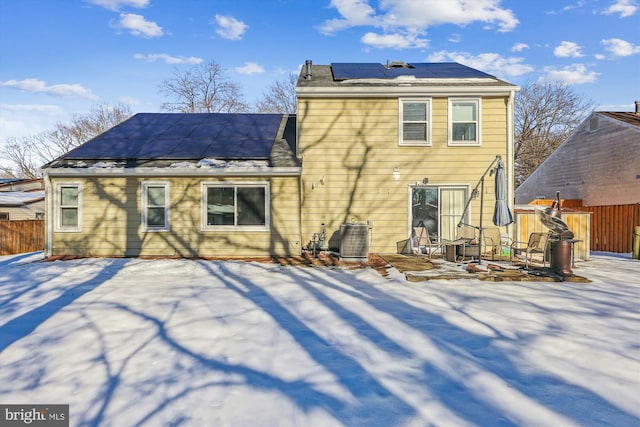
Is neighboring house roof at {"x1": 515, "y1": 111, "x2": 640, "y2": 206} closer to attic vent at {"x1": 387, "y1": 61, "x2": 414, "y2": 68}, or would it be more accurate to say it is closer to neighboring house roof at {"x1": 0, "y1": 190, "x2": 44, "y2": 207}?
attic vent at {"x1": 387, "y1": 61, "x2": 414, "y2": 68}

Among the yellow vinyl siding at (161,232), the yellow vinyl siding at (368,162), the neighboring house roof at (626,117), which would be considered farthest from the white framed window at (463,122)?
the neighboring house roof at (626,117)

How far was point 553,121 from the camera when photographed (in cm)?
3050

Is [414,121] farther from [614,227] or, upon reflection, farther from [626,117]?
[626,117]

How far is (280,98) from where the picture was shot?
103 feet

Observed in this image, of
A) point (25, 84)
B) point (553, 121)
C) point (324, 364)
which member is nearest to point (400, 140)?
point (324, 364)

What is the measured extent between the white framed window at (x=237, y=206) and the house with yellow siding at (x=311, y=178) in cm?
3

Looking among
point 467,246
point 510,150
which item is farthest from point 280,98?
point 467,246

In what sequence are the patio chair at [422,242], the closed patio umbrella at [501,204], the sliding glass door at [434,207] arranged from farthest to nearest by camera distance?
the sliding glass door at [434,207]
the patio chair at [422,242]
the closed patio umbrella at [501,204]

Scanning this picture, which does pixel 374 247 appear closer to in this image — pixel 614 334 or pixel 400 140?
pixel 400 140

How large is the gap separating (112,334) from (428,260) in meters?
7.41

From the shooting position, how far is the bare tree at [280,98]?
3091 cm

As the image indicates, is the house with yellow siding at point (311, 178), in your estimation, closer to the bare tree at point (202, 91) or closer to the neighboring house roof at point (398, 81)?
the neighboring house roof at point (398, 81)

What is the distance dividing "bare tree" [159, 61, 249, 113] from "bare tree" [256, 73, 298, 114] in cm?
225

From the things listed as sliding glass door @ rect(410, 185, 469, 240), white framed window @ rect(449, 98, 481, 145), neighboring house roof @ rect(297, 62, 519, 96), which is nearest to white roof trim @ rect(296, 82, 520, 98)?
neighboring house roof @ rect(297, 62, 519, 96)
